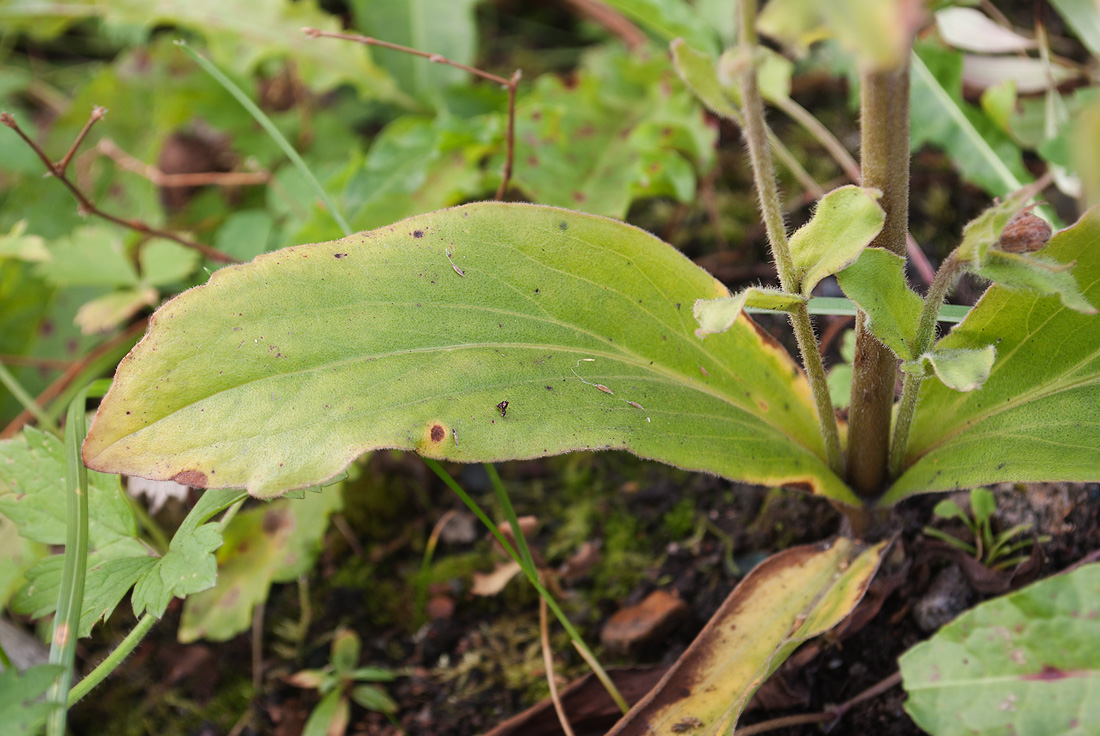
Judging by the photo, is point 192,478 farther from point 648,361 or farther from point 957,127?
point 957,127

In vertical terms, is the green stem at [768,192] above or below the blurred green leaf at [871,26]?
below

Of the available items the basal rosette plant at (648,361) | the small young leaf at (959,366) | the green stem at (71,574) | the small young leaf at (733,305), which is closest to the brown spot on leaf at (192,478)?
the basal rosette plant at (648,361)

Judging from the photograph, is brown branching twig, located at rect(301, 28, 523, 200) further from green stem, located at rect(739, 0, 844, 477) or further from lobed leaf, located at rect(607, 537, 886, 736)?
lobed leaf, located at rect(607, 537, 886, 736)

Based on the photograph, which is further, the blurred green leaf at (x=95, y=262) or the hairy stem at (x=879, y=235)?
the blurred green leaf at (x=95, y=262)

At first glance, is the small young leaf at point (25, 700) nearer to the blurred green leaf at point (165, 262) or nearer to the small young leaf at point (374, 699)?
the small young leaf at point (374, 699)

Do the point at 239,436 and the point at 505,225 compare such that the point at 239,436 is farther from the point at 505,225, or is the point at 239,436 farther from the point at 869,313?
the point at 869,313
